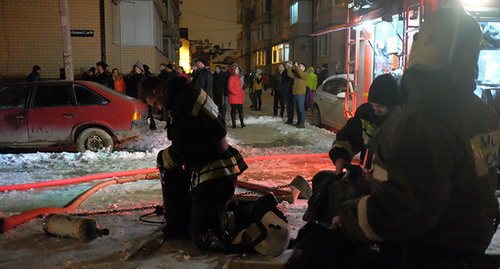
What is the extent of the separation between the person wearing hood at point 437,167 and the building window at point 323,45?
29966mm

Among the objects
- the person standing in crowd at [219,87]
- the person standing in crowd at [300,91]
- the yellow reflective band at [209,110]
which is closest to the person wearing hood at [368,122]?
the yellow reflective band at [209,110]

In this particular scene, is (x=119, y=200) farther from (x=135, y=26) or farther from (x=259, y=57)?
(x=259, y=57)

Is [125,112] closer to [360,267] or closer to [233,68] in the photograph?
[233,68]

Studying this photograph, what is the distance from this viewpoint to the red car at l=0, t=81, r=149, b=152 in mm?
8180

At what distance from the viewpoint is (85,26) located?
15852mm

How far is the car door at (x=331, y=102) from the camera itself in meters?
10.9

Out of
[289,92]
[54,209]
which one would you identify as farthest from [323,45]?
[54,209]

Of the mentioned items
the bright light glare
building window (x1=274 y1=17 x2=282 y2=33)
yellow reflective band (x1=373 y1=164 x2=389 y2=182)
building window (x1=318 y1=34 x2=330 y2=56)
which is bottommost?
yellow reflective band (x1=373 y1=164 x2=389 y2=182)

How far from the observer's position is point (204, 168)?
3537 millimetres

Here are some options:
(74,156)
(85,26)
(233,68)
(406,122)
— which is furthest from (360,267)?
(85,26)

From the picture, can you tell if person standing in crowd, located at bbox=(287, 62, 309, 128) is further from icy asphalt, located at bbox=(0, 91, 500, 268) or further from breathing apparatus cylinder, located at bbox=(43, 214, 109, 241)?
breathing apparatus cylinder, located at bbox=(43, 214, 109, 241)

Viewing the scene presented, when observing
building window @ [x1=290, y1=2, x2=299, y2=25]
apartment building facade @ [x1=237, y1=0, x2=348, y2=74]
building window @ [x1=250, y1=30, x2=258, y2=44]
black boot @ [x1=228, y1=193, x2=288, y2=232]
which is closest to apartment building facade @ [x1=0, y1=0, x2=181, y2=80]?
apartment building facade @ [x1=237, y1=0, x2=348, y2=74]

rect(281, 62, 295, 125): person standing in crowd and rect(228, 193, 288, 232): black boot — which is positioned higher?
rect(281, 62, 295, 125): person standing in crowd

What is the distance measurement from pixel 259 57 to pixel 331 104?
41185mm
